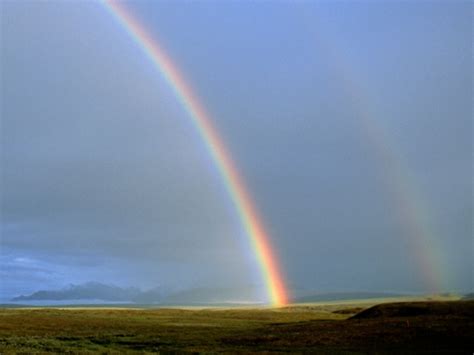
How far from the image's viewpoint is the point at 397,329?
5656 centimetres

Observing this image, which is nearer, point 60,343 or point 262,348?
point 262,348

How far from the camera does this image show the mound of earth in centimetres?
6831

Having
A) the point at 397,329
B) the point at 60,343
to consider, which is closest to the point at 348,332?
the point at 397,329

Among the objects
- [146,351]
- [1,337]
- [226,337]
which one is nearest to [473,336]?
[226,337]

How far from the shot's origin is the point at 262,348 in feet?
152

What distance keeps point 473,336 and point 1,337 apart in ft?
141

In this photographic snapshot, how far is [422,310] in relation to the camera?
73812 millimetres

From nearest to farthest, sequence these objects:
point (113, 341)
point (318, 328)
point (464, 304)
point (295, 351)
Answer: point (295, 351)
point (113, 341)
point (318, 328)
point (464, 304)

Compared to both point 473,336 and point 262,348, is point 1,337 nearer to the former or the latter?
point 262,348

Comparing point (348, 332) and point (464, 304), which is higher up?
point (464, 304)

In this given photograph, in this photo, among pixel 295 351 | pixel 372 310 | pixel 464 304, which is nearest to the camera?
pixel 295 351

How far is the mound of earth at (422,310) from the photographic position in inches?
2689

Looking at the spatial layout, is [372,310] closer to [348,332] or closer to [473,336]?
[348,332]

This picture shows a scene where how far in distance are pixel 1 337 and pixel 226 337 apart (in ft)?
71.0
